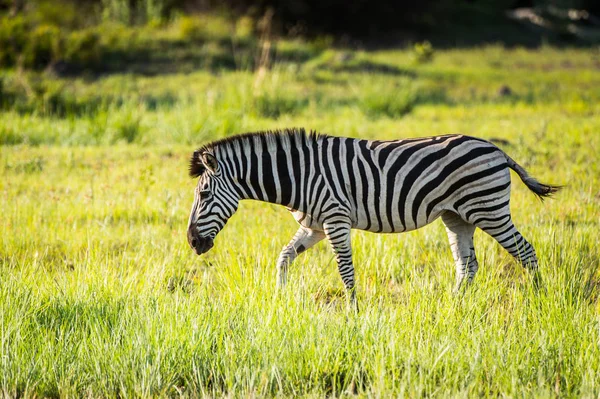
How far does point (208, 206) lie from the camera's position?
5180 millimetres

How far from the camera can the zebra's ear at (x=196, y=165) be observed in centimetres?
526

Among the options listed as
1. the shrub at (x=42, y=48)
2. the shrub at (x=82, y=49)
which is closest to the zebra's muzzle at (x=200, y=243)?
the shrub at (x=42, y=48)

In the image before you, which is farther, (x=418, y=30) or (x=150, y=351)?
(x=418, y=30)

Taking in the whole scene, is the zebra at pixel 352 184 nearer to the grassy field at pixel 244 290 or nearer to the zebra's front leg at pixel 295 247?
the zebra's front leg at pixel 295 247

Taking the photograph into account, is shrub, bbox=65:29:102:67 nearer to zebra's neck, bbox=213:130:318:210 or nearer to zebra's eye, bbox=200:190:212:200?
zebra's neck, bbox=213:130:318:210

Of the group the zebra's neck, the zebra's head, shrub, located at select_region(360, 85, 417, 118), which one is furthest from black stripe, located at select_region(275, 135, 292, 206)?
Result: shrub, located at select_region(360, 85, 417, 118)

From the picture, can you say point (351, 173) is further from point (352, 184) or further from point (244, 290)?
point (244, 290)

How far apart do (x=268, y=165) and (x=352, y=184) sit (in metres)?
0.62

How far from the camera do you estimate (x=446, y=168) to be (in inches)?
208

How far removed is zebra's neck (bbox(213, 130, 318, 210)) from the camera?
530 cm

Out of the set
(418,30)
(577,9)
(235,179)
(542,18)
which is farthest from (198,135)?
(577,9)

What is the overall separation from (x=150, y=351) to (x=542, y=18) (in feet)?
107

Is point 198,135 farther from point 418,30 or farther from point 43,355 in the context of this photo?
point 418,30

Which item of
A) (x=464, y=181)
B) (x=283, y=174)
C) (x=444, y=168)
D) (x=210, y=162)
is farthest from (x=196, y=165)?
(x=464, y=181)
